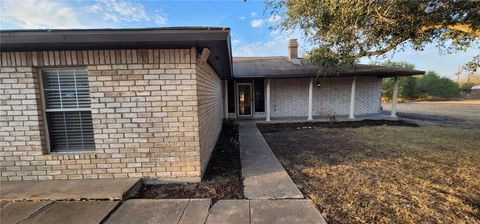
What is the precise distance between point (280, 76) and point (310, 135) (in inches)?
168

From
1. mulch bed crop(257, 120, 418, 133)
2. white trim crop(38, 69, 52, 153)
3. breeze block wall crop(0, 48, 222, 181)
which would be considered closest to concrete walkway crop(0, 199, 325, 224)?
breeze block wall crop(0, 48, 222, 181)

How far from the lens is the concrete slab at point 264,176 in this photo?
3504 mm

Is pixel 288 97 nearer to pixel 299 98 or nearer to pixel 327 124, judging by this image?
pixel 299 98

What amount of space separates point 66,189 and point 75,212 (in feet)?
2.76

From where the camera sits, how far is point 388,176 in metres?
4.31

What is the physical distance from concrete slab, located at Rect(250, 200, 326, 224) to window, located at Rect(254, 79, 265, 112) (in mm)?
11166

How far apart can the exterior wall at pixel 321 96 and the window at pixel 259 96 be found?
68 cm

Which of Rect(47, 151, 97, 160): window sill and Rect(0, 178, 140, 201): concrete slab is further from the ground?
Rect(47, 151, 97, 160): window sill

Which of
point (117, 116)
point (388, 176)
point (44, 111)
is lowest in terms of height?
point (388, 176)

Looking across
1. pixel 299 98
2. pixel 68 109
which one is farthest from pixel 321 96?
pixel 68 109

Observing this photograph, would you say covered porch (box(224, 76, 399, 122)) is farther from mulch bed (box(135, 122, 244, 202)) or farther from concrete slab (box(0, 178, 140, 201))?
concrete slab (box(0, 178, 140, 201))

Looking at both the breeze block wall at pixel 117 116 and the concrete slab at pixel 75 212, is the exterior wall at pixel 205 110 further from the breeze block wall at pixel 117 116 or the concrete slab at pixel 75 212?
the concrete slab at pixel 75 212

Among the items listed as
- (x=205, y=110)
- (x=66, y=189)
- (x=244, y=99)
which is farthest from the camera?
(x=244, y=99)

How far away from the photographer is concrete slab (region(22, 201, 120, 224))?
272 centimetres
